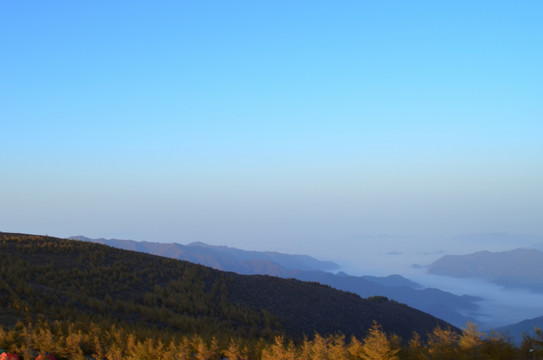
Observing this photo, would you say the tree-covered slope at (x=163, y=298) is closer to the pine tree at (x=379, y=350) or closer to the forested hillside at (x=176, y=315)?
the forested hillside at (x=176, y=315)

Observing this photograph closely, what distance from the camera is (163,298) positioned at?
25641 millimetres

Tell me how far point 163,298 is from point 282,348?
16.9 meters

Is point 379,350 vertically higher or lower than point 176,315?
higher

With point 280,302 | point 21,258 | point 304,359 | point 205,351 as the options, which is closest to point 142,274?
point 21,258

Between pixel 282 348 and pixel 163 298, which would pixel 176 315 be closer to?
pixel 163 298

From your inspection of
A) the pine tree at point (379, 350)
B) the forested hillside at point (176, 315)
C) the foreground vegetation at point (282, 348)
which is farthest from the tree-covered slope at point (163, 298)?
the pine tree at point (379, 350)

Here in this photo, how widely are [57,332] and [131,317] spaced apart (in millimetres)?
7345

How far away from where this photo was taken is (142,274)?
3091 centimetres

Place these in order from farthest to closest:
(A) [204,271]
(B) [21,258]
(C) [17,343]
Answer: (A) [204,271] < (B) [21,258] < (C) [17,343]

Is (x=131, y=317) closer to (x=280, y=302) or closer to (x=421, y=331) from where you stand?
(x=280, y=302)

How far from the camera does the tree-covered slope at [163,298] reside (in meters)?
20.3

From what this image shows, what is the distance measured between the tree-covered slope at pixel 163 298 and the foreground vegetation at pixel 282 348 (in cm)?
425

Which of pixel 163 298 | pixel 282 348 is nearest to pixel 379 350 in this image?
pixel 282 348

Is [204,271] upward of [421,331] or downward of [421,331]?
upward
